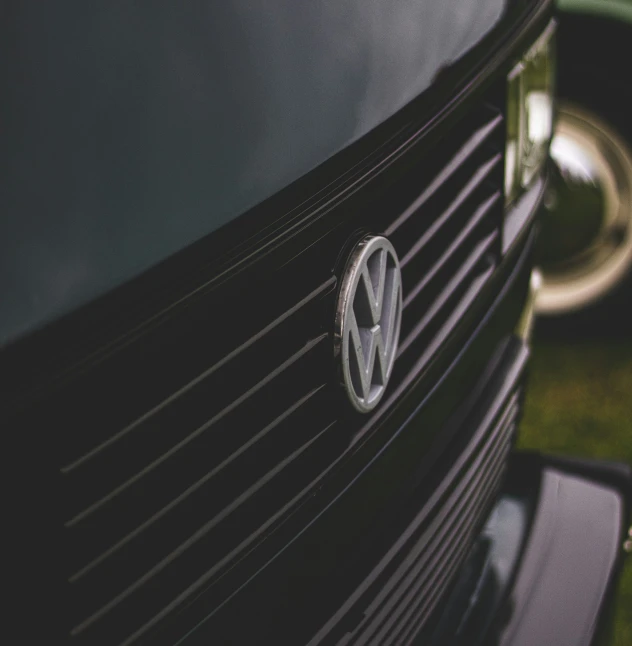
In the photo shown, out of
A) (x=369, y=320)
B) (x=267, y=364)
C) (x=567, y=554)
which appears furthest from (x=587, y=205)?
(x=267, y=364)

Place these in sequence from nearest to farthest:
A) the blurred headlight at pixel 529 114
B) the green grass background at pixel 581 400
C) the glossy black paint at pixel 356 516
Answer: the glossy black paint at pixel 356 516 → the blurred headlight at pixel 529 114 → the green grass background at pixel 581 400

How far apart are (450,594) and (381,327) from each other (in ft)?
1.95

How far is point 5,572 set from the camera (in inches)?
30.1

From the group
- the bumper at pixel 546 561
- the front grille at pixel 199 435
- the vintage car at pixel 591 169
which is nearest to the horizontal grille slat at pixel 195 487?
the front grille at pixel 199 435

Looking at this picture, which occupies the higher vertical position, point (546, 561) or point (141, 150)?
point (141, 150)

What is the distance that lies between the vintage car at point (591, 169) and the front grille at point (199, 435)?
5.91 ft

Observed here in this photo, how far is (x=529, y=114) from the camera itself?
5.48ft

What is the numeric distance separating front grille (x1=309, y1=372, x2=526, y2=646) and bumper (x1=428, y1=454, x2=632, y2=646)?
0.20ft

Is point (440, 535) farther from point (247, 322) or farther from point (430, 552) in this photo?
point (247, 322)

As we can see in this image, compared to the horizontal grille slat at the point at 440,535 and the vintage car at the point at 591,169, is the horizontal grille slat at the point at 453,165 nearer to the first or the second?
the horizontal grille slat at the point at 440,535

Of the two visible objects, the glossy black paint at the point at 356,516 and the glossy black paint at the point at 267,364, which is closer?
the glossy black paint at the point at 267,364

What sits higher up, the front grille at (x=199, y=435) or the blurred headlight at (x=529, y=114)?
the blurred headlight at (x=529, y=114)

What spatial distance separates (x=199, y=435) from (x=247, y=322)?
0.13m

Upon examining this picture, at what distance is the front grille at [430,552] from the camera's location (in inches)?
46.2
